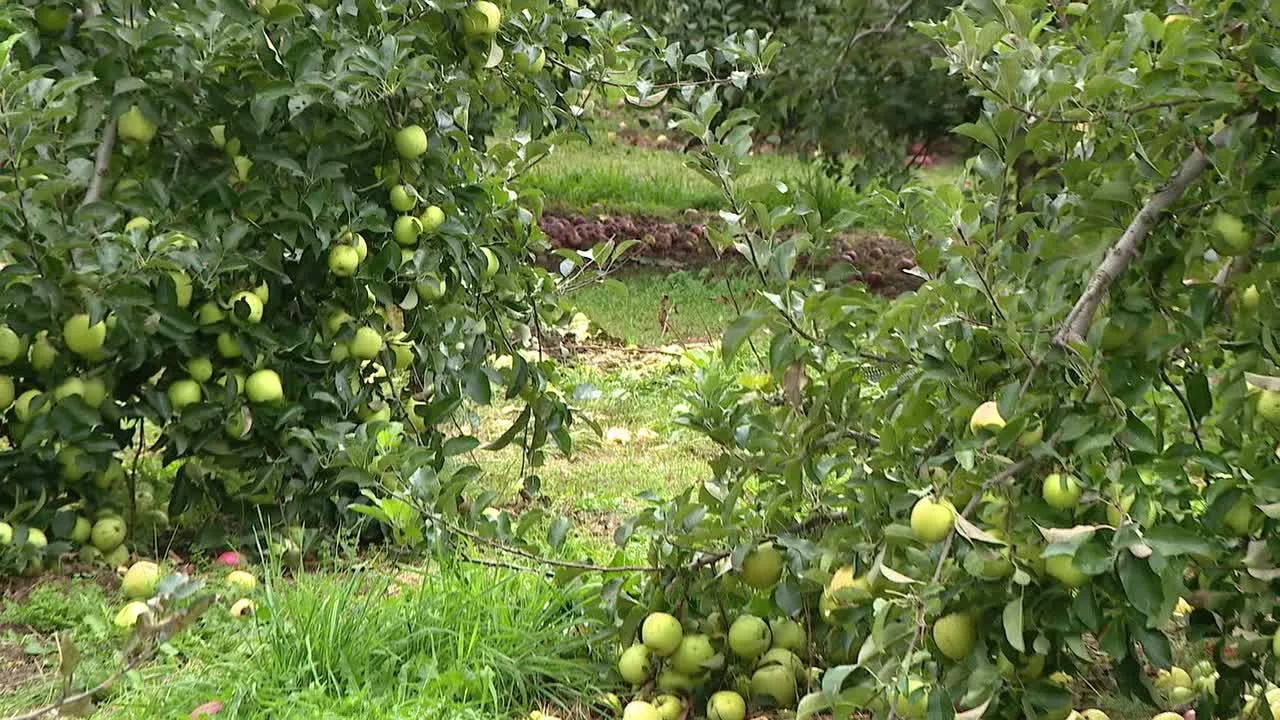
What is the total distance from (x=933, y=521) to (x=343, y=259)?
171 centimetres

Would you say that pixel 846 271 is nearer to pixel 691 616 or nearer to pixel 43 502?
pixel 691 616

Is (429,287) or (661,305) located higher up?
(429,287)

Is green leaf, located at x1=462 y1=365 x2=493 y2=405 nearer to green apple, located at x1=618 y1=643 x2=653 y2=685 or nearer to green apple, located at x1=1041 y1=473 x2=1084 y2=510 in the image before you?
green apple, located at x1=618 y1=643 x2=653 y2=685

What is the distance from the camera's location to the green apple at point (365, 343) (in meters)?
3.23

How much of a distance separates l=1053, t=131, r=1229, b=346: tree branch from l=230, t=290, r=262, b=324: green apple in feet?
5.99

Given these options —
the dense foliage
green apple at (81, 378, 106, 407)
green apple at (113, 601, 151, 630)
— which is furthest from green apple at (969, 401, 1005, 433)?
the dense foliage

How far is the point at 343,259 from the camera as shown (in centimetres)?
313

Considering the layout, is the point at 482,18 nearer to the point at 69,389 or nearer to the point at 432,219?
the point at 432,219

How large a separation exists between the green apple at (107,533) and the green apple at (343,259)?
736 mm

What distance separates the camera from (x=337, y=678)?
94.8 inches

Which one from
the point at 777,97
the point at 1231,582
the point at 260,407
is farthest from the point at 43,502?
the point at 777,97

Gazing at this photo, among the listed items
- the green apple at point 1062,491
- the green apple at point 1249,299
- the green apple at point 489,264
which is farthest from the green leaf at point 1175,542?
the green apple at point 489,264

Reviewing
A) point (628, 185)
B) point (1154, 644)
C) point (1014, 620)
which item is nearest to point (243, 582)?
point (1014, 620)

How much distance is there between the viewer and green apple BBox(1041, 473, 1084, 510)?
1.83 metres
